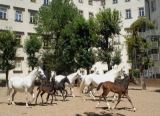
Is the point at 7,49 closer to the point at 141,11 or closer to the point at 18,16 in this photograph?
the point at 18,16

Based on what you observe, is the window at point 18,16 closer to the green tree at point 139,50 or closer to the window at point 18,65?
the window at point 18,65

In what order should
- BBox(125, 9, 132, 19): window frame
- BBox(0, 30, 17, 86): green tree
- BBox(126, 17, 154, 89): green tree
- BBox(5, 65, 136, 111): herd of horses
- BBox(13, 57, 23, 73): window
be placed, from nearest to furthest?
BBox(5, 65, 136, 111): herd of horses < BBox(126, 17, 154, 89): green tree < BBox(0, 30, 17, 86): green tree < BBox(13, 57, 23, 73): window < BBox(125, 9, 132, 19): window frame

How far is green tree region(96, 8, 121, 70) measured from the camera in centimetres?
4453

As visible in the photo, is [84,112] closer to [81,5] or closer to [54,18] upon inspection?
[54,18]

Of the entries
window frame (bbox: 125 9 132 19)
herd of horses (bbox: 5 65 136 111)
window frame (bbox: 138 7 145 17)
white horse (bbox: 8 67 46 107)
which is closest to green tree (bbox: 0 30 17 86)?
herd of horses (bbox: 5 65 136 111)

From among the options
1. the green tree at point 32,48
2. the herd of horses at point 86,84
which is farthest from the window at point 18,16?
the herd of horses at point 86,84

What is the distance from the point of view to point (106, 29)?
44625mm

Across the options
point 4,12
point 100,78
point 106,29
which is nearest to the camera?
point 100,78

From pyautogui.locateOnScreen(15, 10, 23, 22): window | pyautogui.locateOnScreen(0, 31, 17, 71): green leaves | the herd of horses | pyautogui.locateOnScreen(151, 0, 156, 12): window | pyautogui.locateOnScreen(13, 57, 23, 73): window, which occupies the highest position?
pyautogui.locateOnScreen(151, 0, 156, 12): window

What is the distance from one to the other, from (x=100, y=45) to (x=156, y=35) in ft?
36.4

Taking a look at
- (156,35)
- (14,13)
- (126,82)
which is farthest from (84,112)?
(14,13)

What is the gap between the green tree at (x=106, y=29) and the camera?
44531 mm

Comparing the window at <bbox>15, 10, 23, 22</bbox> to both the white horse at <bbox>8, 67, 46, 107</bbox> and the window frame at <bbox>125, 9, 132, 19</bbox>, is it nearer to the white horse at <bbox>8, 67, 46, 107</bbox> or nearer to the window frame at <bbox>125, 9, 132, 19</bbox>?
the window frame at <bbox>125, 9, 132, 19</bbox>

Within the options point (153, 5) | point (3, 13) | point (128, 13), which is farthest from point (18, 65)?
point (128, 13)
